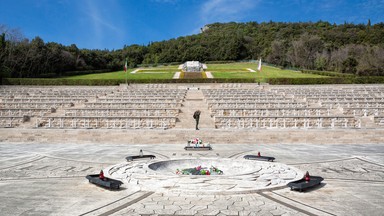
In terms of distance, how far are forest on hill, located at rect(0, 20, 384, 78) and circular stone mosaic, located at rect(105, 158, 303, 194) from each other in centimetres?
5099

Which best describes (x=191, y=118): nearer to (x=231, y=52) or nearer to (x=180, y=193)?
(x=180, y=193)

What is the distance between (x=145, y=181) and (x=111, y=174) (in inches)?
54.3

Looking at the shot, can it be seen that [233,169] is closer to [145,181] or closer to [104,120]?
[145,181]

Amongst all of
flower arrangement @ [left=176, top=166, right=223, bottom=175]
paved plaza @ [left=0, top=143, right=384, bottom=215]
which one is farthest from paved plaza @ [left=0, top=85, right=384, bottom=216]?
flower arrangement @ [left=176, top=166, right=223, bottom=175]

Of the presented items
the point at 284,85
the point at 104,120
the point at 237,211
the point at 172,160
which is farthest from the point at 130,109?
the point at 284,85

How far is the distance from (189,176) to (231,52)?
322 ft

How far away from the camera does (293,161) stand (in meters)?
11.5

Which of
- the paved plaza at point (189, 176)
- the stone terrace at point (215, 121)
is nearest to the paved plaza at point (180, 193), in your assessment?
the paved plaza at point (189, 176)

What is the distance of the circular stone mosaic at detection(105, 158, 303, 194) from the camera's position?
300 inches

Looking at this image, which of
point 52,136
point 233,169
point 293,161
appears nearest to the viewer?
point 233,169

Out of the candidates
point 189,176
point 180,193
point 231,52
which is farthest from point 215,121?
point 231,52

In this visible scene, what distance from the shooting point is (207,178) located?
8.23 m

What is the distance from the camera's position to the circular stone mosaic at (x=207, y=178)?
7.61 metres

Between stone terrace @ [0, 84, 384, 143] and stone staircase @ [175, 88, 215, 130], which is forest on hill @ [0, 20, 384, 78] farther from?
stone staircase @ [175, 88, 215, 130]
